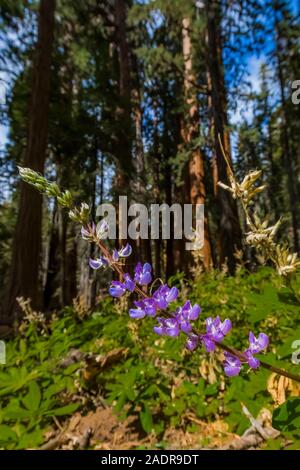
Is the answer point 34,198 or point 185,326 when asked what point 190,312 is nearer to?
point 185,326

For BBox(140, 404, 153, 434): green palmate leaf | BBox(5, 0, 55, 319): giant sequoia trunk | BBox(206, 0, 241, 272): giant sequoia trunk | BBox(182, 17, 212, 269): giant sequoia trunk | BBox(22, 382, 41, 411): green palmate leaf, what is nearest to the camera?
BBox(22, 382, 41, 411): green palmate leaf

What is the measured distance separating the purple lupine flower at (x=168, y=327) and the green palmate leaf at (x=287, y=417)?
1.05 ft

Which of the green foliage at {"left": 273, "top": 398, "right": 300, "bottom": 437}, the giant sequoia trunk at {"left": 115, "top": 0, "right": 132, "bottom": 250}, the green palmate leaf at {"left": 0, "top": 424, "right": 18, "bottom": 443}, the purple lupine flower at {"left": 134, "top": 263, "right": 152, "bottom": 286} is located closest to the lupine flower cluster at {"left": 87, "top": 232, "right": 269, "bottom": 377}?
the purple lupine flower at {"left": 134, "top": 263, "right": 152, "bottom": 286}

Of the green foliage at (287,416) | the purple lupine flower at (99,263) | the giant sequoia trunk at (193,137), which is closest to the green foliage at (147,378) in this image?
the green foliage at (287,416)

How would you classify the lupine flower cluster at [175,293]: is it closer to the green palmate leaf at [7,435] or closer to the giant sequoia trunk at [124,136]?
the green palmate leaf at [7,435]

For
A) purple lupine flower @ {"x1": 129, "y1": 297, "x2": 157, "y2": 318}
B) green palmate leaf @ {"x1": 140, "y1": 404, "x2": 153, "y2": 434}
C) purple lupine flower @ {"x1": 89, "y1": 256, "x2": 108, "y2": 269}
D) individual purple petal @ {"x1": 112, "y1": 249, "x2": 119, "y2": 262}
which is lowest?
green palmate leaf @ {"x1": 140, "y1": 404, "x2": 153, "y2": 434}

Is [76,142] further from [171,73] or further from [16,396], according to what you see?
[16,396]

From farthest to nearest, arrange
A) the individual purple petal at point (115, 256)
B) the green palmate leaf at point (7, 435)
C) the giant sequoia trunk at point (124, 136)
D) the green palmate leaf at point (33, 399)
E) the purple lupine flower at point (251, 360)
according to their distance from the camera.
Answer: the giant sequoia trunk at point (124, 136) → the green palmate leaf at point (33, 399) → the green palmate leaf at point (7, 435) → the individual purple petal at point (115, 256) → the purple lupine flower at point (251, 360)

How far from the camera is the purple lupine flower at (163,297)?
964 millimetres

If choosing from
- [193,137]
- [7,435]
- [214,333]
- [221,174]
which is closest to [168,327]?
[214,333]

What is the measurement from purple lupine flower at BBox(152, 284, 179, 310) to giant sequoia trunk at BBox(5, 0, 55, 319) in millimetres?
5354

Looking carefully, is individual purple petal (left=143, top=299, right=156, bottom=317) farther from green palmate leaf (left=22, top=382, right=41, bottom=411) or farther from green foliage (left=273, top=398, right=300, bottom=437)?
green palmate leaf (left=22, top=382, right=41, bottom=411)

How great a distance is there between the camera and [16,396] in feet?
8.82

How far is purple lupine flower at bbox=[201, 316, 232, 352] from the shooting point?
0.95 m
